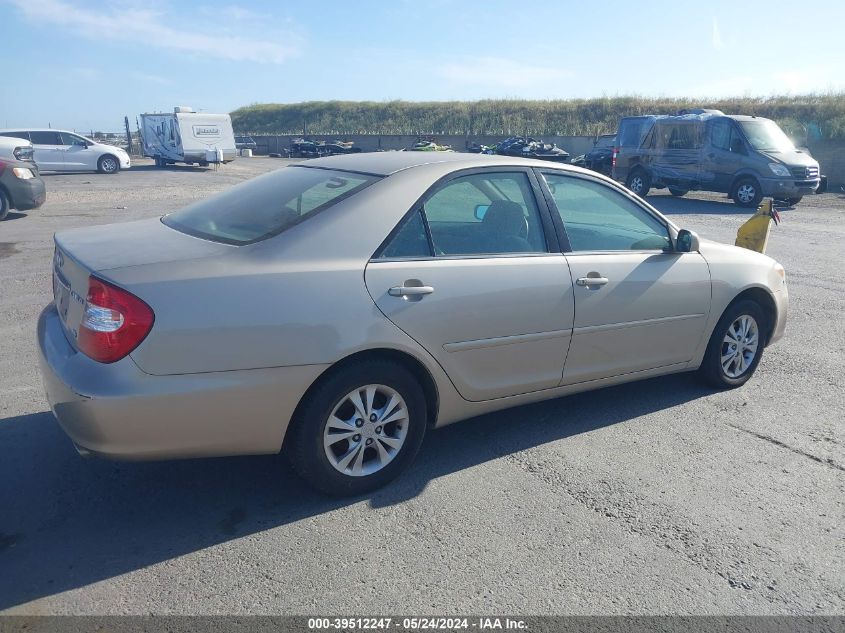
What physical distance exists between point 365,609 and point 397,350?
1.20 m

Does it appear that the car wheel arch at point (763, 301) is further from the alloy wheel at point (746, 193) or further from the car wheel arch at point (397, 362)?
the alloy wheel at point (746, 193)

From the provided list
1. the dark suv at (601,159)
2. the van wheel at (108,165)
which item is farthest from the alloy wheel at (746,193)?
the van wheel at (108,165)

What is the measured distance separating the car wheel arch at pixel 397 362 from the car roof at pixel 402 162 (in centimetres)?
99

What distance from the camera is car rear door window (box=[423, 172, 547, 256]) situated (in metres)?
3.79

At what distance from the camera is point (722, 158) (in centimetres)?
1839

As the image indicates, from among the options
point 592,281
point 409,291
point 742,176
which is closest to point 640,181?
point 742,176

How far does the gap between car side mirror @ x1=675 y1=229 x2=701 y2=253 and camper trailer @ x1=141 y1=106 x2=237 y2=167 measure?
1172 inches

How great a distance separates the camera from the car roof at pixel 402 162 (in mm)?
3957

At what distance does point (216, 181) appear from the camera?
24594 mm

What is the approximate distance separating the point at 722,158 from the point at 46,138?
885 inches

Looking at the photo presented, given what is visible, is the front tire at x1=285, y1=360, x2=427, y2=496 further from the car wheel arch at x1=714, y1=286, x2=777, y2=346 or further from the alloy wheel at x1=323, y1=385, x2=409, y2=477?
the car wheel arch at x1=714, y1=286, x2=777, y2=346

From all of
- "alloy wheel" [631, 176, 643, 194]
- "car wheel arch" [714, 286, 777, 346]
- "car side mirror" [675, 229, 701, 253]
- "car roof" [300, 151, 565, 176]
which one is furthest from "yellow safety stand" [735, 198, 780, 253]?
"alloy wheel" [631, 176, 643, 194]

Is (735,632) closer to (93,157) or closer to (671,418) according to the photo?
(671,418)

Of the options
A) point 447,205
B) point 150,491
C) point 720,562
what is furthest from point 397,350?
point 720,562
